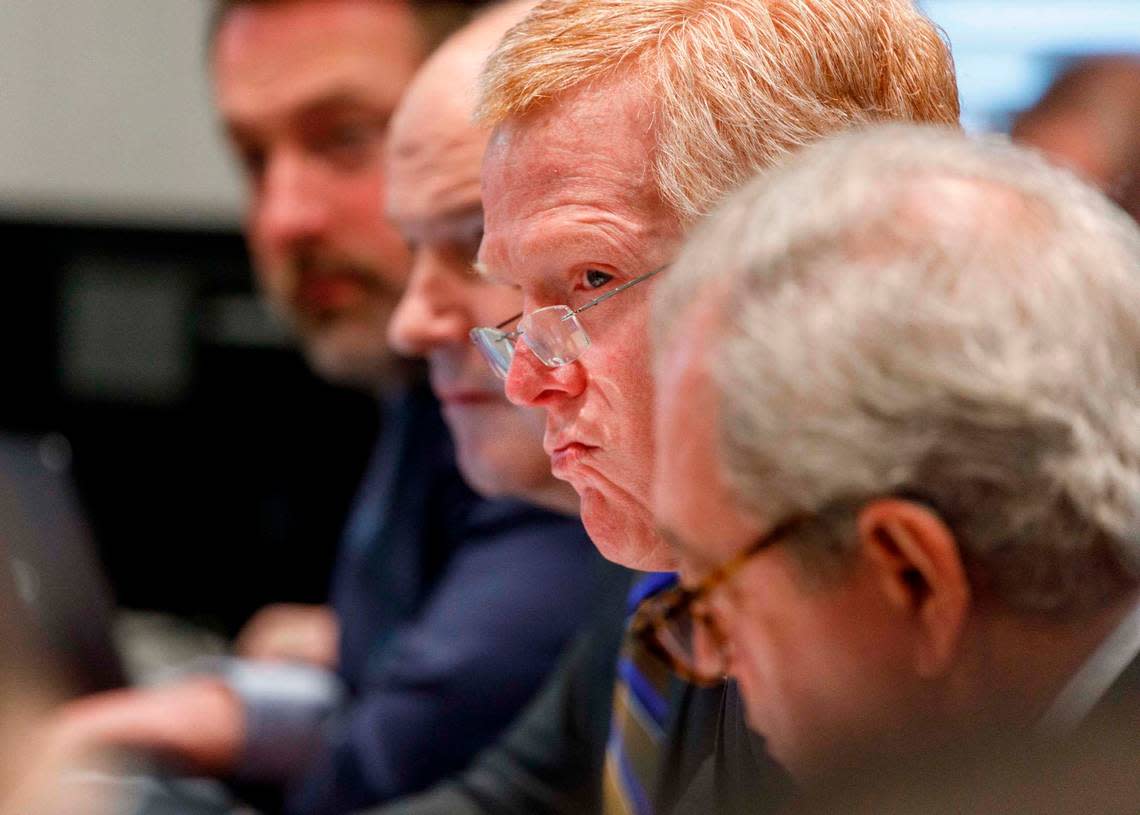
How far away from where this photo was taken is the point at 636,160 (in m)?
0.84

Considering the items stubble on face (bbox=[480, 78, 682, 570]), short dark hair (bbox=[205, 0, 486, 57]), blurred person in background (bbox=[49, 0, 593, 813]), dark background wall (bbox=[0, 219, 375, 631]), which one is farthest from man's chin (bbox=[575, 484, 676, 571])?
dark background wall (bbox=[0, 219, 375, 631])

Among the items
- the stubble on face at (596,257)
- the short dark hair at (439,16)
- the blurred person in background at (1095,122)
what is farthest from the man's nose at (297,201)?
the stubble on face at (596,257)

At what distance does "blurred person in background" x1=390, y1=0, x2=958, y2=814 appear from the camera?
0.81 m

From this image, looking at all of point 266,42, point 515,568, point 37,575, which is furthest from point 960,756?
point 266,42

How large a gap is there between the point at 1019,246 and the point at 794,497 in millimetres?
148

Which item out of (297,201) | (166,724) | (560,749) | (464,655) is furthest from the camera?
(297,201)

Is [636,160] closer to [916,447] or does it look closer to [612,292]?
[612,292]

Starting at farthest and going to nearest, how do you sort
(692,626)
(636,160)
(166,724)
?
1. (166,724)
2. (636,160)
3. (692,626)

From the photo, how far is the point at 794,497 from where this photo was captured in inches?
23.7

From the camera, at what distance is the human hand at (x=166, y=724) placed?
1.59 metres

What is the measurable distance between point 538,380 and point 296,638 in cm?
134

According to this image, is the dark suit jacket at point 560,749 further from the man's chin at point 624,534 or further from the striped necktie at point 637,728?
the man's chin at point 624,534

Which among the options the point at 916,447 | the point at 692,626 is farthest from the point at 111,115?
the point at 916,447

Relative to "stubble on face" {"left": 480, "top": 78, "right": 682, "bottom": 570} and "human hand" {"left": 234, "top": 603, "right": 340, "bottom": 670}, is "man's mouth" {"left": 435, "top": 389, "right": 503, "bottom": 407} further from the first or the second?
"human hand" {"left": 234, "top": 603, "right": 340, "bottom": 670}
